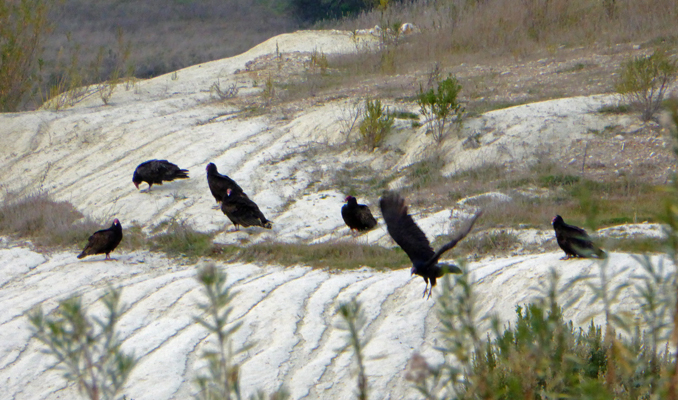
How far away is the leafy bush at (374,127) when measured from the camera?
36.2ft

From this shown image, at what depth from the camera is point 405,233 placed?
4.75 m

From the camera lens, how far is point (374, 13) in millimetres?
25141

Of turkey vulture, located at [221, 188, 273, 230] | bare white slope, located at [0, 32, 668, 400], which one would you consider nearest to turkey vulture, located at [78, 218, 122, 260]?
bare white slope, located at [0, 32, 668, 400]

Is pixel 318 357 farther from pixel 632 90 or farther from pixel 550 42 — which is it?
pixel 550 42

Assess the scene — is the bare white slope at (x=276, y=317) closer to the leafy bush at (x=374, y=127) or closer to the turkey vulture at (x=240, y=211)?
the turkey vulture at (x=240, y=211)

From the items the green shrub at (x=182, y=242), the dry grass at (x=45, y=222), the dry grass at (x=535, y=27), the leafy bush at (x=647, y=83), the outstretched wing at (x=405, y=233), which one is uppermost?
the dry grass at (x=535, y=27)

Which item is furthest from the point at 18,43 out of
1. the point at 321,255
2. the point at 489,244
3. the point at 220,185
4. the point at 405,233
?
the point at 405,233

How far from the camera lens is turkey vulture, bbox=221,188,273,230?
26.2 feet

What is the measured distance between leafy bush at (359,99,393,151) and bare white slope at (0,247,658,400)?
186 inches

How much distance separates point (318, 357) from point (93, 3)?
3963 centimetres

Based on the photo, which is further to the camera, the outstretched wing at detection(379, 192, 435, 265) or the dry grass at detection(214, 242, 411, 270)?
the dry grass at detection(214, 242, 411, 270)

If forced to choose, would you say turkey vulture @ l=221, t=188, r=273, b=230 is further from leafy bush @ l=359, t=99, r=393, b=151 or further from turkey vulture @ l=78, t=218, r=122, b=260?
leafy bush @ l=359, t=99, r=393, b=151

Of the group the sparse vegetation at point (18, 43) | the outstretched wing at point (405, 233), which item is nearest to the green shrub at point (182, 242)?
the outstretched wing at point (405, 233)

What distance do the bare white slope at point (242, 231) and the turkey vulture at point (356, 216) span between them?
0.15 meters
